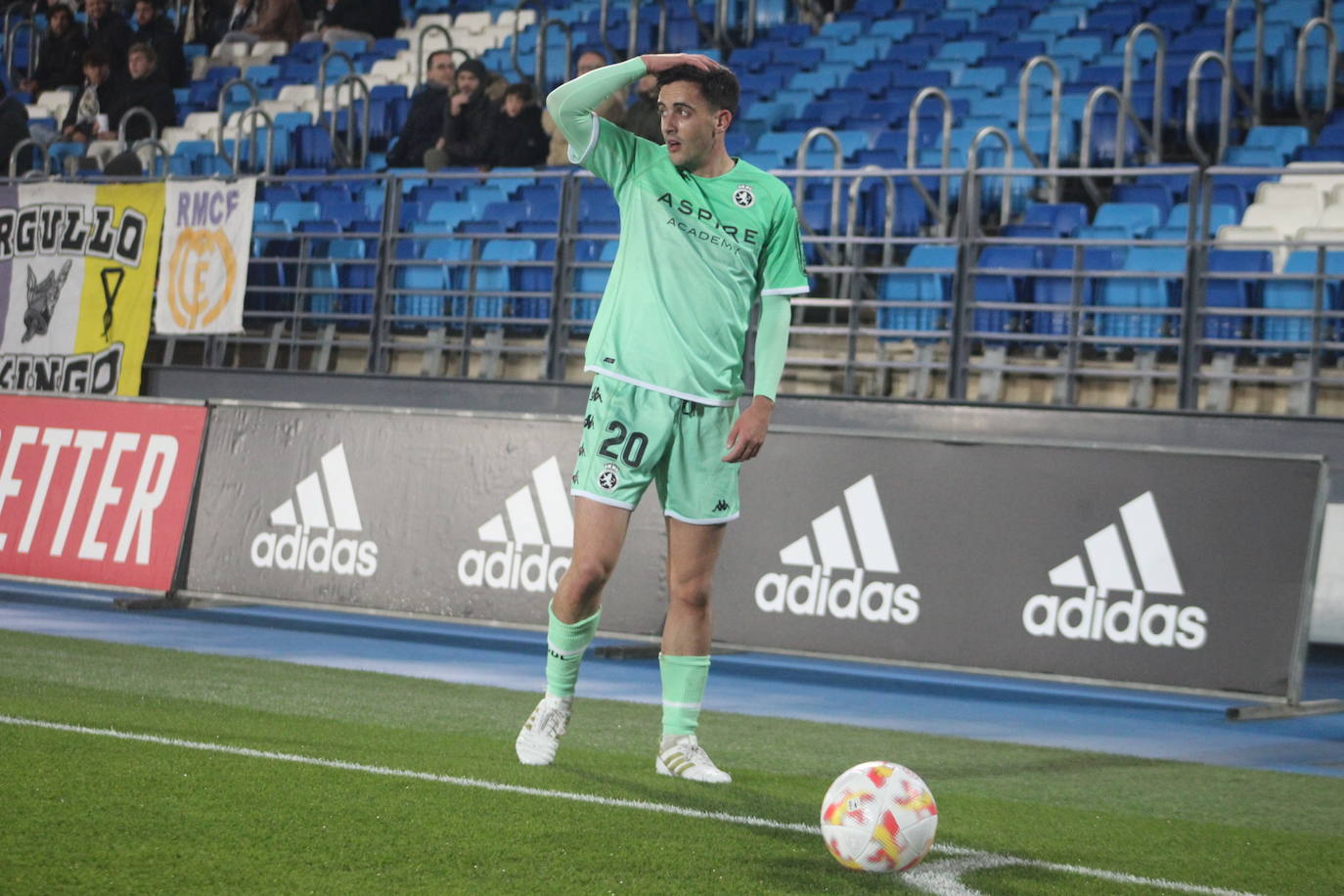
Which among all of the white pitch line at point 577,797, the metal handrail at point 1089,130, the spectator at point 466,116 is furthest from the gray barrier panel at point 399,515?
the spectator at point 466,116

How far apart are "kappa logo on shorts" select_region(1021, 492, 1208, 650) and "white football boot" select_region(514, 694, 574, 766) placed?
3677mm

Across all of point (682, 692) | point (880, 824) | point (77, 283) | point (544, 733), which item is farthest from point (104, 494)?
point (880, 824)

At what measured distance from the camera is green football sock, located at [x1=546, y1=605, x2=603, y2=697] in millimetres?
5848

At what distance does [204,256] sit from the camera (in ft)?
46.2

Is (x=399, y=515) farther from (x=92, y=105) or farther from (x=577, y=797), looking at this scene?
(x=92, y=105)

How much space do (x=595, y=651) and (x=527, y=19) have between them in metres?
12.1

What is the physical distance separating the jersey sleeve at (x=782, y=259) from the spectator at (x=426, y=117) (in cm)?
1063

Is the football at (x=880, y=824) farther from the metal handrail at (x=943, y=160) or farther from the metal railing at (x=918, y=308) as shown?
the metal handrail at (x=943, y=160)

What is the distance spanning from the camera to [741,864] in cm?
445

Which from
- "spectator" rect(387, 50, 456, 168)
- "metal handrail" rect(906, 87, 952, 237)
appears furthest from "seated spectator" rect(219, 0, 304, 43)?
"metal handrail" rect(906, 87, 952, 237)

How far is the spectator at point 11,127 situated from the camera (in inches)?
721

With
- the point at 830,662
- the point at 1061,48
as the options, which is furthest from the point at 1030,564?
the point at 1061,48

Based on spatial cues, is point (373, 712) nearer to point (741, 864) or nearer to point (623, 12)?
point (741, 864)

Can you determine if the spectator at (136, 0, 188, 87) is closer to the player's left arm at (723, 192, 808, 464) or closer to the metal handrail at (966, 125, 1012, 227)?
the metal handrail at (966, 125, 1012, 227)
